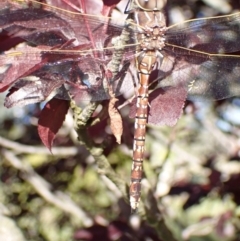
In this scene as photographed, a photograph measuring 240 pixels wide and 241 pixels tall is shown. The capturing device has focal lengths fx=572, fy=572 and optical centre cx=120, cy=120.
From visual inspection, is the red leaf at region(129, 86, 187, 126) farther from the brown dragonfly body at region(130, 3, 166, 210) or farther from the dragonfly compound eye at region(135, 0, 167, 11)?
the dragonfly compound eye at region(135, 0, 167, 11)

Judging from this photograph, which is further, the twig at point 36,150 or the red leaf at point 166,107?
the twig at point 36,150

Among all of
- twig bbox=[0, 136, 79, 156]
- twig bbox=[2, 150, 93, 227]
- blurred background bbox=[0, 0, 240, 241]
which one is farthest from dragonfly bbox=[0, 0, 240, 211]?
twig bbox=[0, 136, 79, 156]

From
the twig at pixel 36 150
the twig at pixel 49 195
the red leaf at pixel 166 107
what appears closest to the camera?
the red leaf at pixel 166 107

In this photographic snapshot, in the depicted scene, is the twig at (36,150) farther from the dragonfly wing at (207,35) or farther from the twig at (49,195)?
the dragonfly wing at (207,35)

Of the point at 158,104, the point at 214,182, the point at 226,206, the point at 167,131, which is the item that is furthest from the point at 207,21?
the point at 167,131

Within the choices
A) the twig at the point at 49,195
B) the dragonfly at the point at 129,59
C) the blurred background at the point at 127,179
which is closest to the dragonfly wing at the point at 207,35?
the dragonfly at the point at 129,59

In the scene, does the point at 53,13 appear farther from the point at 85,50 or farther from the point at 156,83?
the point at 156,83

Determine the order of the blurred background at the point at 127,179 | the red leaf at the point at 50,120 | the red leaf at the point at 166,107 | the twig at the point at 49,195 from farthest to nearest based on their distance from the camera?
the twig at the point at 49,195
the blurred background at the point at 127,179
the red leaf at the point at 50,120
the red leaf at the point at 166,107

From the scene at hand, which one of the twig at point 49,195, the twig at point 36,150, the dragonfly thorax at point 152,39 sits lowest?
the dragonfly thorax at point 152,39
